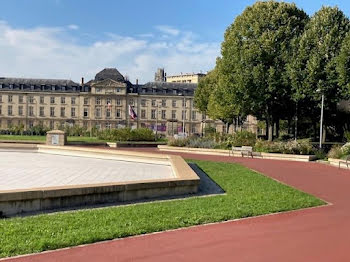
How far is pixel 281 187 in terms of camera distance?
1280 cm

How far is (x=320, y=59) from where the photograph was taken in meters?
31.7

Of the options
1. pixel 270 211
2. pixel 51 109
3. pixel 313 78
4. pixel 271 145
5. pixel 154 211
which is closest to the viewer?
pixel 154 211

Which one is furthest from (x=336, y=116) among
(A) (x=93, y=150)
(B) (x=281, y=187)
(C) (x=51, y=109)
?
(C) (x=51, y=109)

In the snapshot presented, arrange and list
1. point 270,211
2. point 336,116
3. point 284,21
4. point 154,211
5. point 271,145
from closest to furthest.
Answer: point 154,211 < point 270,211 < point 271,145 < point 284,21 < point 336,116

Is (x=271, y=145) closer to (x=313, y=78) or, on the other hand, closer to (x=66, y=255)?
(x=313, y=78)

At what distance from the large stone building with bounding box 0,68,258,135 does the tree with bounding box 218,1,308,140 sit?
63647 millimetres

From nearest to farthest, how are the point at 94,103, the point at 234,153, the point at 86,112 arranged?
the point at 234,153, the point at 94,103, the point at 86,112

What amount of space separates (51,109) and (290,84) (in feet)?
261

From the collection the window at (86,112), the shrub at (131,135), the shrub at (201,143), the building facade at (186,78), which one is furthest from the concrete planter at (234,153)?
the building facade at (186,78)

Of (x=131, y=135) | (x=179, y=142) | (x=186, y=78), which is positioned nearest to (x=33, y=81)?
(x=131, y=135)

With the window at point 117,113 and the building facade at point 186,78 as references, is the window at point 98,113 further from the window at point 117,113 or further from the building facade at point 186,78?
the building facade at point 186,78

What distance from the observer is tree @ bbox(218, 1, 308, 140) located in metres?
34.2

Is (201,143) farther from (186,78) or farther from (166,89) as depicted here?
(186,78)

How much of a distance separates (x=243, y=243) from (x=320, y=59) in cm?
2769
